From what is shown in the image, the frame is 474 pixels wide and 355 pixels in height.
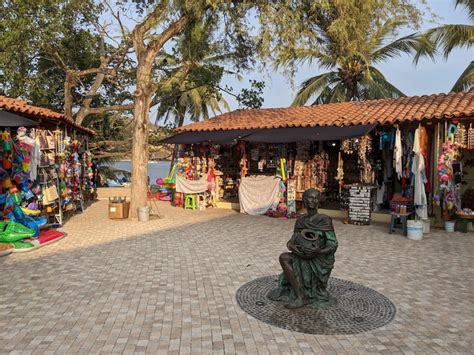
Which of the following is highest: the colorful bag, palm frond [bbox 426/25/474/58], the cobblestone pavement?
palm frond [bbox 426/25/474/58]

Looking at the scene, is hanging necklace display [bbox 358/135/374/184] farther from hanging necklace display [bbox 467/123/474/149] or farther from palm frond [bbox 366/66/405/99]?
palm frond [bbox 366/66/405/99]

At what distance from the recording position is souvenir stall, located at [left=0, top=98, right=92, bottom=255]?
730 cm

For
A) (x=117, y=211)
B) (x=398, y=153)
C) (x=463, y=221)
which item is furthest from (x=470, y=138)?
(x=117, y=211)

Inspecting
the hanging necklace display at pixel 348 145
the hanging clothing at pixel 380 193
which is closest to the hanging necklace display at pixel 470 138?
the hanging clothing at pixel 380 193

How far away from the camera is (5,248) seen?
22.9 feet

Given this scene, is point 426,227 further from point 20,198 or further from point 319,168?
point 20,198

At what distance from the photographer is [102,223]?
34.0 feet

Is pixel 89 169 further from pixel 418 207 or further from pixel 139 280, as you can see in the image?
pixel 418 207

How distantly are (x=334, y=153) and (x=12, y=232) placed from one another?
34.9ft

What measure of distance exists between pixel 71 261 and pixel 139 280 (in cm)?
173

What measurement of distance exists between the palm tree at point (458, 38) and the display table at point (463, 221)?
7.42m

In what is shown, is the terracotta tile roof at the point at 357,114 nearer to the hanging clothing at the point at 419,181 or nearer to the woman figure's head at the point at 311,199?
the hanging clothing at the point at 419,181

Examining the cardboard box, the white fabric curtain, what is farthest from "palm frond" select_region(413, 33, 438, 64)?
the cardboard box

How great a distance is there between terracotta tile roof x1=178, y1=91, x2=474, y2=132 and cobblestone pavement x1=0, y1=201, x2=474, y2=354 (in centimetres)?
298
